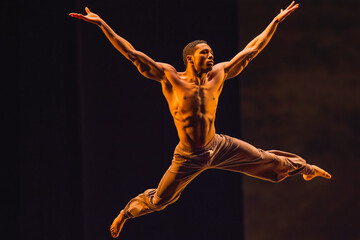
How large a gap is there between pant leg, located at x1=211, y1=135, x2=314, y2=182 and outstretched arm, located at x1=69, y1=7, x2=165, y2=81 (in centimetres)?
72

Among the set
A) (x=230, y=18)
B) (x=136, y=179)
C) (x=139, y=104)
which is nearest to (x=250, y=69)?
(x=230, y=18)

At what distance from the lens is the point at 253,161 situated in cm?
414

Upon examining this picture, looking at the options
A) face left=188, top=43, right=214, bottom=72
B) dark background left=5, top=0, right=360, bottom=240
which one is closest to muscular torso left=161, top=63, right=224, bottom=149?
face left=188, top=43, right=214, bottom=72

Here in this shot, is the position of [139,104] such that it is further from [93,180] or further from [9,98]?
[9,98]

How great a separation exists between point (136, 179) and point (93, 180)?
16.6 inches

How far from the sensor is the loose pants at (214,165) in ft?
13.0

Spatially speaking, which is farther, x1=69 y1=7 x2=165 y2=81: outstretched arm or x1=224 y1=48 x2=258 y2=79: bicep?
x1=224 y1=48 x2=258 y2=79: bicep

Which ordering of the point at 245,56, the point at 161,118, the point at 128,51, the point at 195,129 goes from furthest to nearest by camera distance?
the point at 161,118 < the point at 245,56 < the point at 195,129 < the point at 128,51

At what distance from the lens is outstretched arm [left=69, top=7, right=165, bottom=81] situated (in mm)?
3772

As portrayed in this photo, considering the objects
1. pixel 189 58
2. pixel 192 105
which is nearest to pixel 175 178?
pixel 192 105

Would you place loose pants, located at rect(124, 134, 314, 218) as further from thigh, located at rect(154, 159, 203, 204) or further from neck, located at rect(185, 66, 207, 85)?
neck, located at rect(185, 66, 207, 85)

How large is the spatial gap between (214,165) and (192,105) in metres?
0.52

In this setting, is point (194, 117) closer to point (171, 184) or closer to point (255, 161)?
point (171, 184)

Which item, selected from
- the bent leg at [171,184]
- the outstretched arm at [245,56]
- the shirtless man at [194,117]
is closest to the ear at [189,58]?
the shirtless man at [194,117]
